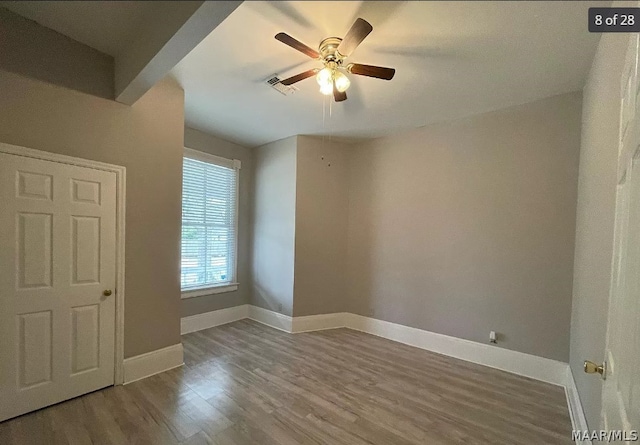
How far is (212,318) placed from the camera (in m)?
4.35

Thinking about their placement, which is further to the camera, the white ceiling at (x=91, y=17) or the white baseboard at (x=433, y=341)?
the white baseboard at (x=433, y=341)

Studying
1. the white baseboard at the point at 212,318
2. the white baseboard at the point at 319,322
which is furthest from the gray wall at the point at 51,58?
the white baseboard at the point at 319,322

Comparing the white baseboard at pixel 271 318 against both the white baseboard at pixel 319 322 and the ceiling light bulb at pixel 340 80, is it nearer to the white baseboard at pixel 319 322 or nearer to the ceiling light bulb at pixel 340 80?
the white baseboard at pixel 319 322

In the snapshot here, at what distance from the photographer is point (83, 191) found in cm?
237

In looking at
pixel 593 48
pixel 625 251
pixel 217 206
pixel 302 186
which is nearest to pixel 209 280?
pixel 217 206

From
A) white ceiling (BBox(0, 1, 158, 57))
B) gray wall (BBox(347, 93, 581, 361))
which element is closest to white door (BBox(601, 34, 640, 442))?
gray wall (BBox(347, 93, 581, 361))

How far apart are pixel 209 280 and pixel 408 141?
352 cm

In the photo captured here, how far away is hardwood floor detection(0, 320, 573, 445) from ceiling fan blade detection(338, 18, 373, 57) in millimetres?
2516

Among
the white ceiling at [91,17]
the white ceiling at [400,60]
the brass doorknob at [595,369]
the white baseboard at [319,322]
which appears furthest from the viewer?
the white baseboard at [319,322]

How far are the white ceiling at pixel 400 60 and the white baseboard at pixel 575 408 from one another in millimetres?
2450

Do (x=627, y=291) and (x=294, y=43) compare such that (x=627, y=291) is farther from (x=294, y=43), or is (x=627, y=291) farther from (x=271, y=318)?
(x=271, y=318)

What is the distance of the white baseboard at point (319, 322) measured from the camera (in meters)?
4.20

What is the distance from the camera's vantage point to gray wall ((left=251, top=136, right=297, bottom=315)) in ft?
14.1

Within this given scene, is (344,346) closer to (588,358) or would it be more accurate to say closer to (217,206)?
(588,358)
